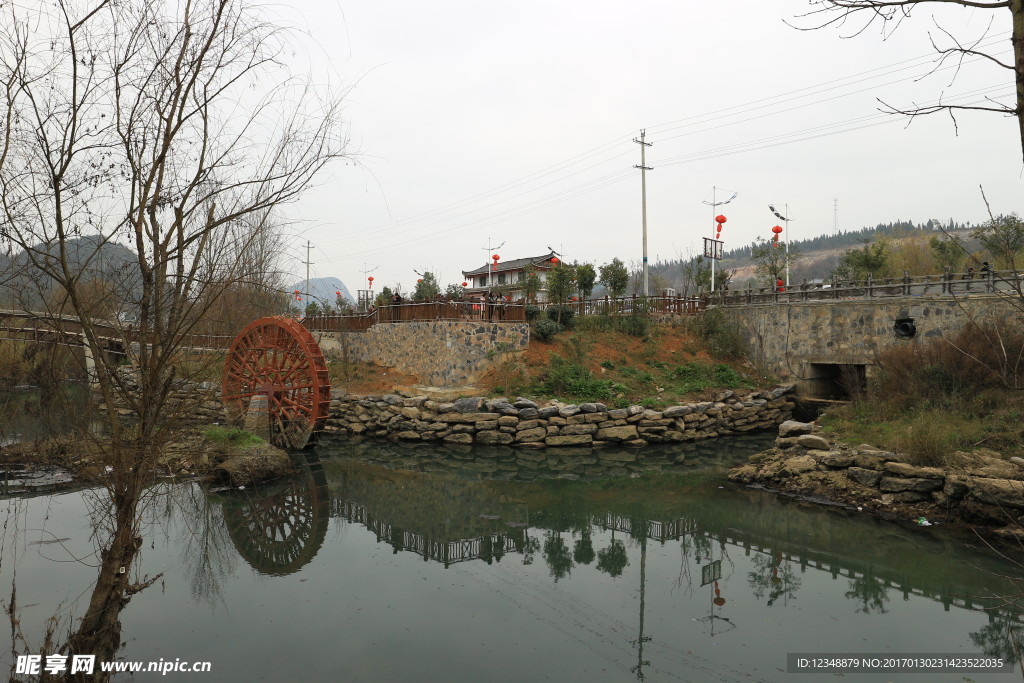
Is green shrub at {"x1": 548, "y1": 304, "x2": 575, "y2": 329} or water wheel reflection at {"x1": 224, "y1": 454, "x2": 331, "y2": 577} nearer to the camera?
water wheel reflection at {"x1": 224, "y1": 454, "x2": 331, "y2": 577}

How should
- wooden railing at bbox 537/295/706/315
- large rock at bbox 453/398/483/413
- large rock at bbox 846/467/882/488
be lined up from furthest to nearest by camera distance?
wooden railing at bbox 537/295/706/315, large rock at bbox 453/398/483/413, large rock at bbox 846/467/882/488

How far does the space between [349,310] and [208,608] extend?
15810 mm

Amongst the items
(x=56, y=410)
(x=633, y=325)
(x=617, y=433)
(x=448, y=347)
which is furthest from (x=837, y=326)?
(x=56, y=410)

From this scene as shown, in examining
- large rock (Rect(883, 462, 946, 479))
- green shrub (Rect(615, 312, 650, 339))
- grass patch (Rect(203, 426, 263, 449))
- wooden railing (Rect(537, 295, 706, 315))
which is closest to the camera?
large rock (Rect(883, 462, 946, 479))

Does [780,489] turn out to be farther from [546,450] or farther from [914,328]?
[914,328]

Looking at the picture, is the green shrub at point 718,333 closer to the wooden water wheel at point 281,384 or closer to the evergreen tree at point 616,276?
the evergreen tree at point 616,276

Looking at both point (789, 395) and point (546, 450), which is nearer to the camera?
point (546, 450)

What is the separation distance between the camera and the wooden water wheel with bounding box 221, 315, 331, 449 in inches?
567

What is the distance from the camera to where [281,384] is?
49.3ft

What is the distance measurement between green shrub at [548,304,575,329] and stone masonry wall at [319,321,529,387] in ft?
5.15

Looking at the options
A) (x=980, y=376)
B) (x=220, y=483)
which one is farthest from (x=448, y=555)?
(x=980, y=376)

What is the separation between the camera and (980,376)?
11.0 metres

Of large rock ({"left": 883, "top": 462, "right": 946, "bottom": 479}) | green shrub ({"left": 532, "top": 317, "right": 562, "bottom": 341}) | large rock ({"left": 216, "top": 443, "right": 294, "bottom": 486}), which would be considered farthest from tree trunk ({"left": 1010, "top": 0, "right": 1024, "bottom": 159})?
green shrub ({"left": 532, "top": 317, "right": 562, "bottom": 341})

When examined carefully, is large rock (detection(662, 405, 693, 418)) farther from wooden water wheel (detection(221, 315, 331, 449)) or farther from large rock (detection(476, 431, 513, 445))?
wooden water wheel (detection(221, 315, 331, 449))
